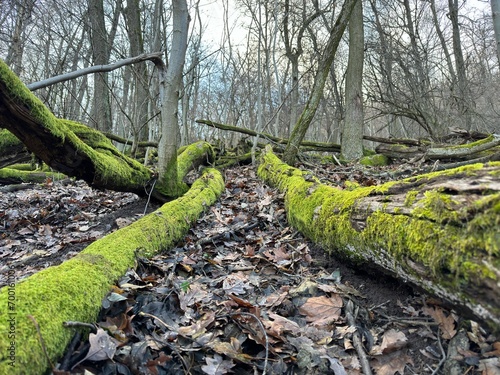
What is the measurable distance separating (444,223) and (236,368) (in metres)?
1.31

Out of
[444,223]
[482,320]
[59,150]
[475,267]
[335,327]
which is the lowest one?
[335,327]

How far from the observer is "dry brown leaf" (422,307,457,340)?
1813mm

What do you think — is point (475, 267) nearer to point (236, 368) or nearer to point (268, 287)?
point (236, 368)

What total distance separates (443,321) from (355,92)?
862cm

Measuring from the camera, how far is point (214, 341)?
181 centimetres

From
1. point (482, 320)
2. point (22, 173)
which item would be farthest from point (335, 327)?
point (22, 173)

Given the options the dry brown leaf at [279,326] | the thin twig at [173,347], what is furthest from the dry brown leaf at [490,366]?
the thin twig at [173,347]

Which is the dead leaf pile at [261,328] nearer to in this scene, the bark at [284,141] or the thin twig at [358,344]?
the thin twig at [358,344]

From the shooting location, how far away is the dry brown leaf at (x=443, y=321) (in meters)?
1.81

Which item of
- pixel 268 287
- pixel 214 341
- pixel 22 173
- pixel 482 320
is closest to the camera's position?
pixel 482 320

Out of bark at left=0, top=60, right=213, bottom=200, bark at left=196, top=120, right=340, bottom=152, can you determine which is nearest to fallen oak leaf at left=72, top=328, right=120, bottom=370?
bark at left=0, top=60, right=213, bottom=200

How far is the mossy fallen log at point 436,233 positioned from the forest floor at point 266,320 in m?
0.34

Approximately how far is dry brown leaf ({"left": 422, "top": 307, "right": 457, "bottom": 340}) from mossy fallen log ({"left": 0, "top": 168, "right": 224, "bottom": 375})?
2.02 m

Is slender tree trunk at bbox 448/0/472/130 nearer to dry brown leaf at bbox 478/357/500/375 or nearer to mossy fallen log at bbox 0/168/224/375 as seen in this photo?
dry brown leaf at bbox 478/357/500/375
